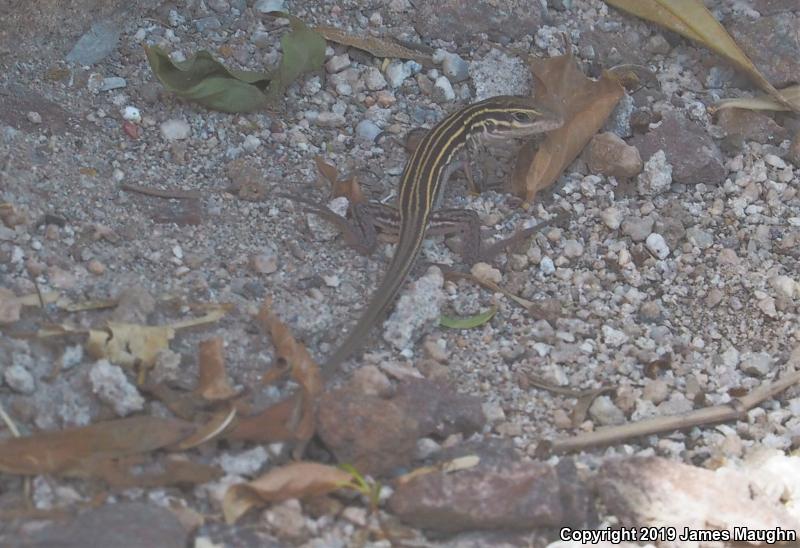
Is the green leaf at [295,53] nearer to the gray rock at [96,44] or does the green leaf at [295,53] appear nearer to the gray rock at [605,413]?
the gray rock at [96,44]

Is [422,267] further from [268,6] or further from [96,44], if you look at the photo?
[96,44]

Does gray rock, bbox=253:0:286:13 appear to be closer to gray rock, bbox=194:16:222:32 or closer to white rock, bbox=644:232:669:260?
gray rock, bbox=194:16:222:32

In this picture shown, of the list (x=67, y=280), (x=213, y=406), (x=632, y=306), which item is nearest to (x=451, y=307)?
(x=632, y=306)

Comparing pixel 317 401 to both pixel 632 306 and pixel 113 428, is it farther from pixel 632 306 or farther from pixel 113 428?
pixel 632 306

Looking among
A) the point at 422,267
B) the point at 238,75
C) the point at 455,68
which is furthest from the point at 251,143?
the point at 455,68

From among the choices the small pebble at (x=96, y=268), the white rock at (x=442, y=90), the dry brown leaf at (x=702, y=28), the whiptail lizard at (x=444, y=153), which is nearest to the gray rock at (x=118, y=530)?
the small pebble at (x=96, y=268)
